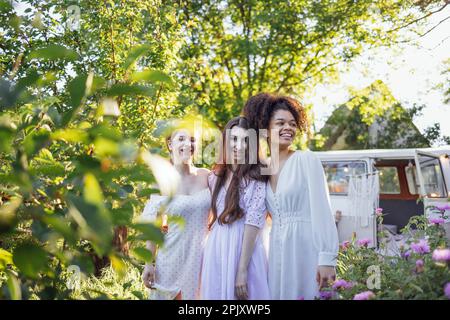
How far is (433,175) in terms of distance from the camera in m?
8.30

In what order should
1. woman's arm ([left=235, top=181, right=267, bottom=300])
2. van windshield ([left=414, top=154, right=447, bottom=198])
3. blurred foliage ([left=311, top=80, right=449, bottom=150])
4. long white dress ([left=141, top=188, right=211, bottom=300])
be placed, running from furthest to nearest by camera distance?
blurred foliage ([left=311, top=80, right=449, bottom=150]), van windshield ([left=414, top=154, right=447, bottom=198]), long white dress ([left=141, top=188, right=211, bottom=300]), woman's arm ([left=235, top=181, right=267, bottom=300])

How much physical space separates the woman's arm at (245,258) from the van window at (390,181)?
823cm

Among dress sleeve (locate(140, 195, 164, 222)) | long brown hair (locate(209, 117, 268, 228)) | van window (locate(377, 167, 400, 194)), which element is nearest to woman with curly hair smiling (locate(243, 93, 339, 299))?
long brown hair (locate(209, 117, 268, 228))

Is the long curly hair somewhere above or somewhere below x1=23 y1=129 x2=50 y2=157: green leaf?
above

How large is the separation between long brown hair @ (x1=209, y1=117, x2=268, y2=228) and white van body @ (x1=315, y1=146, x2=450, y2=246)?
17.9 feet

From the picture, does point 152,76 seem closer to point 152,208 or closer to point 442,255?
point 442,255

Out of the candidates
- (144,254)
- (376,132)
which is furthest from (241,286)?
(376,132)

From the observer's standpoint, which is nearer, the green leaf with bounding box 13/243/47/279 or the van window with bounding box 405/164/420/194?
the green leaf with bounding box 13/243/47/279

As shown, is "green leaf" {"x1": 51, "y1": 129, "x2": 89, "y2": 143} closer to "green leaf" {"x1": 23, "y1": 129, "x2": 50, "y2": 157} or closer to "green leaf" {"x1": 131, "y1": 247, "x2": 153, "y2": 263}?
"green leaf" {"x1": 23, "y1": 129, "x2": 50, "y2": 157}

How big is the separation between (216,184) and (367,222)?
5.87 metres

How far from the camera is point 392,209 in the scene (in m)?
9.55

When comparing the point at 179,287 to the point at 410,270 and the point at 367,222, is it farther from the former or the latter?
the point at 367,222

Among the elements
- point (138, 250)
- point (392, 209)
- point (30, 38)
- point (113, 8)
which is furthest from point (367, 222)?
point (138, 250)

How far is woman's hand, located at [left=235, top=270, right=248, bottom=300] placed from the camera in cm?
191
